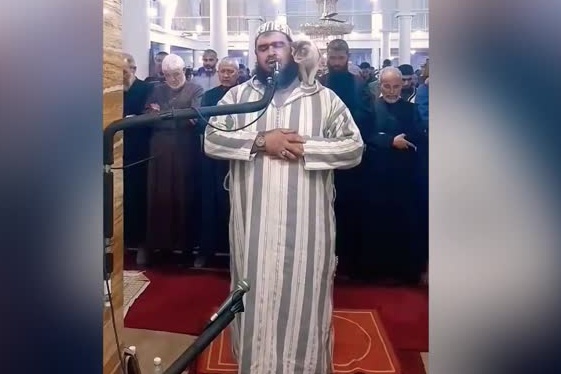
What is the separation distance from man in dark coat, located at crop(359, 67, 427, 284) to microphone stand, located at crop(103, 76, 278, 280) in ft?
0.77

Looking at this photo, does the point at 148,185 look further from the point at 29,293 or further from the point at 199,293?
the point at 29,293

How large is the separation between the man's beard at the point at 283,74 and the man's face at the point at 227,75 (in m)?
0.05

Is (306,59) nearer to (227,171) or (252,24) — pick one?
(252,24)

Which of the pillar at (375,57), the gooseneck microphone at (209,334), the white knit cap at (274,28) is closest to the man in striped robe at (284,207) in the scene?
the white knit cap at (274,28)

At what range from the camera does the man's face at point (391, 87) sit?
1.20 metres

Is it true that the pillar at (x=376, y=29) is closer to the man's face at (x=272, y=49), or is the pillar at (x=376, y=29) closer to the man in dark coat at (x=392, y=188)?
the man in dark coat at (x=392, y=188)

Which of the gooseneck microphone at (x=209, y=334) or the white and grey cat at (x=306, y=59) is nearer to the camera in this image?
the gooseneck microphone at (x=209, y=334)

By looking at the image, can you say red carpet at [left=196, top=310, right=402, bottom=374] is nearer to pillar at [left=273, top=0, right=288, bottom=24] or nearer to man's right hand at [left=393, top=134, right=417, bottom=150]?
man's right hand at [left=393, top=134, right=417, bottom=150]

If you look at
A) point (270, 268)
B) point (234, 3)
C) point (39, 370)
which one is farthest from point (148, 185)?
point (39, 370)

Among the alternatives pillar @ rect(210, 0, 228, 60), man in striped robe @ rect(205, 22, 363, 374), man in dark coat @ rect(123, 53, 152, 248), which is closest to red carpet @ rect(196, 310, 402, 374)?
man in striped robe @ rect(205, 22, 363, 374)

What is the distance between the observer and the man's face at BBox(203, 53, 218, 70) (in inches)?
48.0

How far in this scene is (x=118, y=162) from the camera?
3.46 feet

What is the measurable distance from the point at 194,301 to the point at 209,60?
52cm

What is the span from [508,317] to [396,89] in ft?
2.12
